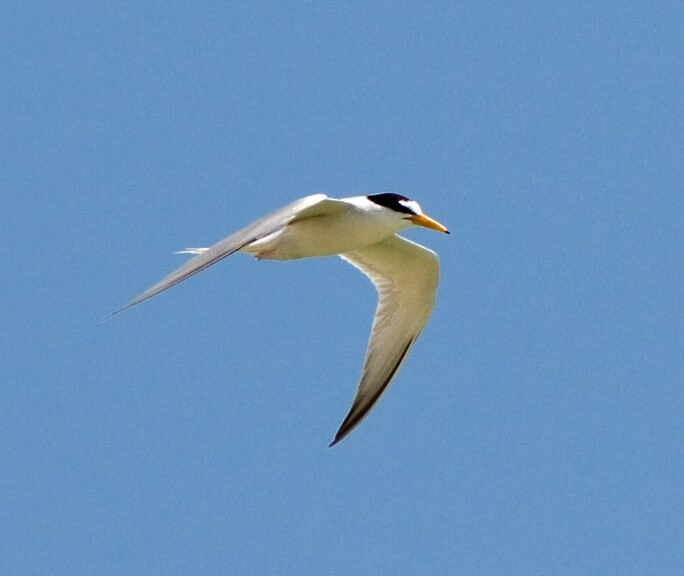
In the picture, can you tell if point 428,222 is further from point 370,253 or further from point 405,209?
point 370,253

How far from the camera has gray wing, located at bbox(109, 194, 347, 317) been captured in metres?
9.87

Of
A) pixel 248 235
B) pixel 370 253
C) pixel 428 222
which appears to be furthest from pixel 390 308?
pixel 248 235

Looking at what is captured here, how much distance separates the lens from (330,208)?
38.6 feet

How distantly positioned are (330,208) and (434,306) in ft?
7.84

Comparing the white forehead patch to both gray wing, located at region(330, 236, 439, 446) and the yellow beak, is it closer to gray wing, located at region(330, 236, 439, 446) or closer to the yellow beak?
the yellow beak

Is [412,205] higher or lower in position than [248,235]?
higher

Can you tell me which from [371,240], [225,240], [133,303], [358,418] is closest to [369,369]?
[358,418]

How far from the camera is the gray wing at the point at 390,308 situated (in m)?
13.5

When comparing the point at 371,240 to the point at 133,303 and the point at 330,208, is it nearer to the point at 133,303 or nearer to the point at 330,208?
the point at 330,208

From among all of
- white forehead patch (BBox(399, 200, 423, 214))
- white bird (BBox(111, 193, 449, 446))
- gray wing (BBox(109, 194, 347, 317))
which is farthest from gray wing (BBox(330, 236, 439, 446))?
gray wing (BBox(109, 194, 347, 317))

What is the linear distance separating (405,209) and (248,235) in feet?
5.84

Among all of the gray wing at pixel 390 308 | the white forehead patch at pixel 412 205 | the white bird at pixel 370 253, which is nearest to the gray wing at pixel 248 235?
the white bird at pixel 370 253

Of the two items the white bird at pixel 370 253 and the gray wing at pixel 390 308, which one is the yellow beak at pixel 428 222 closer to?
the white bird at pixel 370 253

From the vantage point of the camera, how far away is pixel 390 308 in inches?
545
